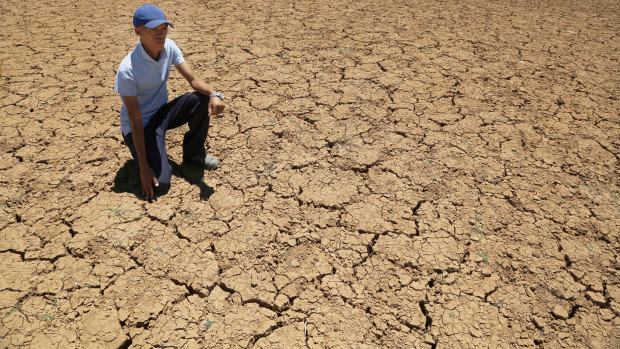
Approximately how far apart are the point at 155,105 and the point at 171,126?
0.16m

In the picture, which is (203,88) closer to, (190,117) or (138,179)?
(190,117)

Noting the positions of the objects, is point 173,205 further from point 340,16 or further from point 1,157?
point 340,16

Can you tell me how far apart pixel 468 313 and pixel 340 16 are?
369 cm

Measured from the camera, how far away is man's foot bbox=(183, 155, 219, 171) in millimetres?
2570

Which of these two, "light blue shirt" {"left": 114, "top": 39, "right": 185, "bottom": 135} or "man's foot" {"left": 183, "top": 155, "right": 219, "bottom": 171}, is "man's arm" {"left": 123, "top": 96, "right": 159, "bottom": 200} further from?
"man's foot" {"left": 183, "top": 155, "right": 219, "bottom": 171}

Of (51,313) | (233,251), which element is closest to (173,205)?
(233,251)

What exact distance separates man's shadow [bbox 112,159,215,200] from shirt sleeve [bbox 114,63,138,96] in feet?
1.77

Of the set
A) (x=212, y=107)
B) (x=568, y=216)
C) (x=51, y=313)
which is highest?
(x=212, y=107)

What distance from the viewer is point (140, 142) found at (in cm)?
228

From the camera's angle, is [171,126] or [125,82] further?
[171,126]

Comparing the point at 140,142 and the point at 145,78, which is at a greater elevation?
the point at 145,78

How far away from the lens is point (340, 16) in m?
4.70

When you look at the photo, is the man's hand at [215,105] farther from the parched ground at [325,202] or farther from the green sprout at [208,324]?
the green sprout at [208,324]

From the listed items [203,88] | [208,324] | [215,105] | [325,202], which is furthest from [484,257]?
[203,88]
